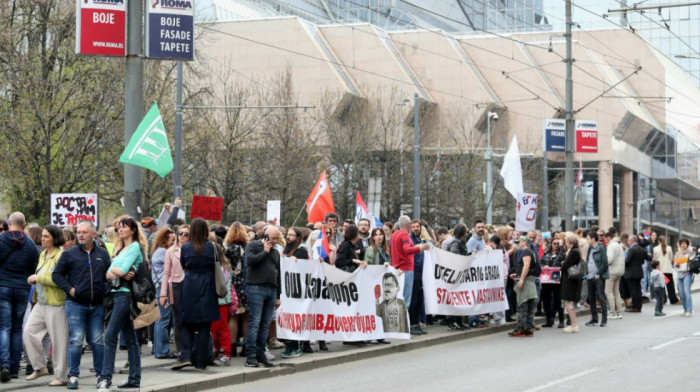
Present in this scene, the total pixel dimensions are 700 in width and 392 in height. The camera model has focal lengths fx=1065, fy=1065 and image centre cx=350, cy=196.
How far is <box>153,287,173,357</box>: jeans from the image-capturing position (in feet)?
45.1

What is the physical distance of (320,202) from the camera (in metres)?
19.7

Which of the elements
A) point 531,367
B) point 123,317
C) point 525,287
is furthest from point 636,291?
point 123,317

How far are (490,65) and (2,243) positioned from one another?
2568 inches

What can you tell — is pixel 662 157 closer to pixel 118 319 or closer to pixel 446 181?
pixel 446 181

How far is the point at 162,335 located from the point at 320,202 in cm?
632

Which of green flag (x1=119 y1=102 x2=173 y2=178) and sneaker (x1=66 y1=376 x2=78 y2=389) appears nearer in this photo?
sneaker (x1=66 y1=376 x2=78 y2=389)

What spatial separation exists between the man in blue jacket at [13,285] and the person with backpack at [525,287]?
8778mm

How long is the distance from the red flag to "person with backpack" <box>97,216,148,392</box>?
874 centimetres

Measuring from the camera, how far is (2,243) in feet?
37.9

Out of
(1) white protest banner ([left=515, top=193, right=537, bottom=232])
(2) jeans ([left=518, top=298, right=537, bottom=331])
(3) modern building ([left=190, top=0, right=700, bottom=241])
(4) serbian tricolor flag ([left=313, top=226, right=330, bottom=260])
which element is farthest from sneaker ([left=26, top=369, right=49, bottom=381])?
(3) modern building ([left=190, top=0, right=700, bottom=241])

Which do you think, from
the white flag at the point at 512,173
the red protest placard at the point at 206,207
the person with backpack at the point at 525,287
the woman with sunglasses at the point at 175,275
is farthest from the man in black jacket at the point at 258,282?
the white flag at the point at 512,173

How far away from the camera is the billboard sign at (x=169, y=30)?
15.9 m

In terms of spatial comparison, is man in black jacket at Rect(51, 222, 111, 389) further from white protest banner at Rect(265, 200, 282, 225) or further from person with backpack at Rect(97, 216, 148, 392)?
white protest banner at Rect(265, 200, 282, 225)

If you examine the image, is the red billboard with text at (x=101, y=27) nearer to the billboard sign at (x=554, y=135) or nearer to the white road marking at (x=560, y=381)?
the white road marking at (x=560, y=381)
